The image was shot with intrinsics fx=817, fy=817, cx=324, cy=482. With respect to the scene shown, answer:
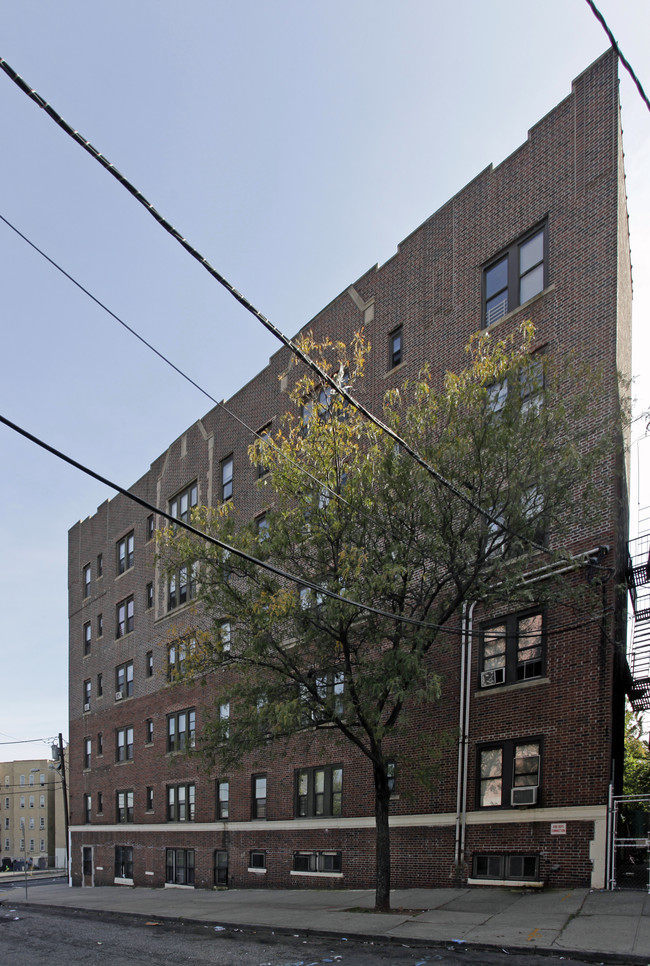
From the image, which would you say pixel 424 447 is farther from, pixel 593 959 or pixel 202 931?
pixel 202 931

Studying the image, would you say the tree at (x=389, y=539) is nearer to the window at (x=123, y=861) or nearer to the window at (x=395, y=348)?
the window at (x=395, y=348)

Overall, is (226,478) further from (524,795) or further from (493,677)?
(524,795)

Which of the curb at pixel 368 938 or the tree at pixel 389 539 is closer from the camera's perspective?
the curb at pixel 368 938

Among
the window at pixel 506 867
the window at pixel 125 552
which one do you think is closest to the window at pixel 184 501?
the window at pixel 125 552

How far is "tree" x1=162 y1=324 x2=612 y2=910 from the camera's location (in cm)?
1509

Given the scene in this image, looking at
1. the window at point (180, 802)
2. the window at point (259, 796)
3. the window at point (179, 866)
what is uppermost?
the window at point (259, 796)

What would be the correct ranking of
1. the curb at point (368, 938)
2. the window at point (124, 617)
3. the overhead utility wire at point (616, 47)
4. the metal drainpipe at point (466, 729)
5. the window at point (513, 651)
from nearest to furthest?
the overhead utility wire at point (616, 47), the curb at point (368, 938), the window at point (513, 651), the metal drainpipe at point (466, 729), the window at point (124, 617)

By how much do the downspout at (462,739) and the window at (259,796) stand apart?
34.8ft

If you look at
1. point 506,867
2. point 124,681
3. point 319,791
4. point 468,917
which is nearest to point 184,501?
point 124,681

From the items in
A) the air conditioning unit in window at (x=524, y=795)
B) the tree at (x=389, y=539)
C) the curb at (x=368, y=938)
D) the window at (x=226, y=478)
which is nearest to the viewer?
the curb at (x=368, y=938)

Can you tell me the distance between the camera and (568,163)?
20344 millimetres

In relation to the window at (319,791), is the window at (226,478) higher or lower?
higher

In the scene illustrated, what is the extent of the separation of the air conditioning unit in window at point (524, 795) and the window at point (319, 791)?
755cm

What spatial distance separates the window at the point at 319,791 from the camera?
24.5 meters
